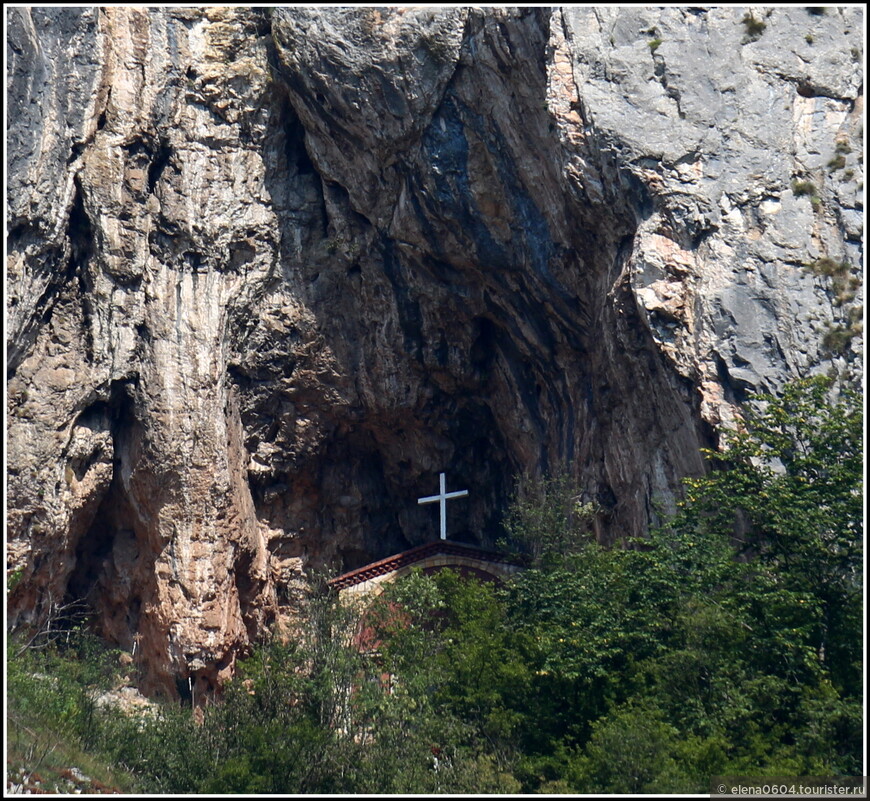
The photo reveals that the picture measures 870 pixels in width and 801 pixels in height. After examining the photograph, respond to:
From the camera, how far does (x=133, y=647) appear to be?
25109mm

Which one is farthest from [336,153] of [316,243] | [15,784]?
[15,784]

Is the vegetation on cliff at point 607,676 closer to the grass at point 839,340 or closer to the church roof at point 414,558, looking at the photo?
the grass at point 839,340

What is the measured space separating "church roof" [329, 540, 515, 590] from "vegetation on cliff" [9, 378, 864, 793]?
3336 mm

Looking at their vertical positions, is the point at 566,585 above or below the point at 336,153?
below

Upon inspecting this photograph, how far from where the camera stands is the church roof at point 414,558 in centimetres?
2506

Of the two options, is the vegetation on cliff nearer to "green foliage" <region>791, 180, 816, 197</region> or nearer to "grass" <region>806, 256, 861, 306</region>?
"grass" <region>806, 256, 861, 306</region>

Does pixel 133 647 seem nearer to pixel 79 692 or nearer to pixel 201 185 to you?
pixel 79 692

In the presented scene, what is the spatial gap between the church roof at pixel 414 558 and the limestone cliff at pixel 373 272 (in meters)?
2.29

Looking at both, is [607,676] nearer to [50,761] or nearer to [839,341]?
[839,341]

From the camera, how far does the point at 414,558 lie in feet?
82.7

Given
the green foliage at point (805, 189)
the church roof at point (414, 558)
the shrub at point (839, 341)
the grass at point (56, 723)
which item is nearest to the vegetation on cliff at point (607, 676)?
the grass at point (56, 723)

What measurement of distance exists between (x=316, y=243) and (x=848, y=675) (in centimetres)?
1479

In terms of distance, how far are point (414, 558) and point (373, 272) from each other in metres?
6.15

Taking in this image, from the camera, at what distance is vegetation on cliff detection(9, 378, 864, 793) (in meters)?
16.7
